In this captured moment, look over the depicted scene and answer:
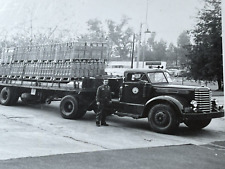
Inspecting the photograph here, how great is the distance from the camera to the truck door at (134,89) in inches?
439

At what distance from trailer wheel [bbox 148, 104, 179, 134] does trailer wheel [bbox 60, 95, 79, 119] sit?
3.01 metres

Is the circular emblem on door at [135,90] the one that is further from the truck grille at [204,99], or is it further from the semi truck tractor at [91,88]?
the truck grille at [204,99]

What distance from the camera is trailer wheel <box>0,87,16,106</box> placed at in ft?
52.0

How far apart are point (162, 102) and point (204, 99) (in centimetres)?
126

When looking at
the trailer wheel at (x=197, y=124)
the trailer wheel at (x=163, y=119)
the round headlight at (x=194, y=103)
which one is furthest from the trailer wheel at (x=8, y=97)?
the round headlight at (x=194, y=103)

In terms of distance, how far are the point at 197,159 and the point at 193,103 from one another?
129 inches

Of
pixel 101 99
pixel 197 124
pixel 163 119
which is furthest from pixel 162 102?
pixel 101 99

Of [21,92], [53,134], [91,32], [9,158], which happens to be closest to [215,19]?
[91,32]

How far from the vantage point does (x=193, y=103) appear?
10188mm

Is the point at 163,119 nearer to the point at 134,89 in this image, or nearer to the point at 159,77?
the point at 134,89

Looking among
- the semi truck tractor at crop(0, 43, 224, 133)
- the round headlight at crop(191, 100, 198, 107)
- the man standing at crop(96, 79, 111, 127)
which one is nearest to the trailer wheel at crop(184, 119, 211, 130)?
the semi truck tractor at crop(0, 43, 224, 133)

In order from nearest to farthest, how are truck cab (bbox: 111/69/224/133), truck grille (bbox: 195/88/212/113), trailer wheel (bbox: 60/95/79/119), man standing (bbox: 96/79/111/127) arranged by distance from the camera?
1. truck cab (bbox: 111/69/224/133)
2. truck grille (bbox: 195/88/212/113)
3. man standing (bbox: 96/79/111/127)
4. trailer wheel (bbox: 60/95/79/119)

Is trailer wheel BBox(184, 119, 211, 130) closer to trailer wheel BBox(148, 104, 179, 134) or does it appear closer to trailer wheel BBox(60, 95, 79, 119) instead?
trailer wheel BBox(148, 104, 179, 134)

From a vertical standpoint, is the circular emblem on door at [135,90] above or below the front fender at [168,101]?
above
